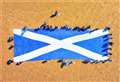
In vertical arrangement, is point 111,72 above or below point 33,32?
below

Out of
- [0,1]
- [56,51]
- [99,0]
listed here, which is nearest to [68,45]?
[56,51]

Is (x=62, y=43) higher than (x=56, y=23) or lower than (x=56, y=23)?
lower

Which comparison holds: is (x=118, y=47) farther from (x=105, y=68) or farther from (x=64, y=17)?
(x=64, y=17)

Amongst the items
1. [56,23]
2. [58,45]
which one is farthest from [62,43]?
[56,23]

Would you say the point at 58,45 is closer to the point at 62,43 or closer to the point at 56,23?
the point at 62,43
